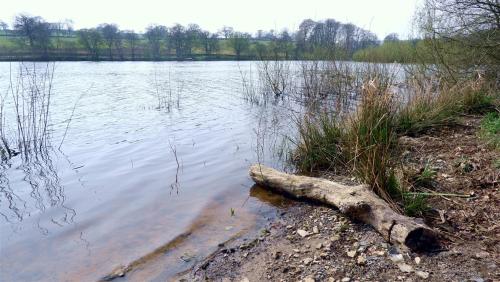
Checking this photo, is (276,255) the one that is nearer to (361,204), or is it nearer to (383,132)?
(361,204)

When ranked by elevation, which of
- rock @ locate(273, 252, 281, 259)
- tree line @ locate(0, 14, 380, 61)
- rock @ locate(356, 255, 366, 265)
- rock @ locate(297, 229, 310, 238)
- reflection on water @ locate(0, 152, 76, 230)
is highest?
tree line @ locate(0, 14, 380, 61)

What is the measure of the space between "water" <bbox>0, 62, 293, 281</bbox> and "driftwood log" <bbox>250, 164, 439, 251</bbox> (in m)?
0.30

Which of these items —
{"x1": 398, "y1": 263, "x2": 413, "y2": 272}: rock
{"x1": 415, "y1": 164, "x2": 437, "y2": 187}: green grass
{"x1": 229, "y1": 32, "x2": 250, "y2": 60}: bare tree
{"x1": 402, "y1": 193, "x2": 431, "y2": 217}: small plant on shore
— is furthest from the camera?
{"x1": 229, "y1": 32, "x2": 250, "y2": 60}: bare tree

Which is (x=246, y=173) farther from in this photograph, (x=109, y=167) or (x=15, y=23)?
(x=15, y=23)

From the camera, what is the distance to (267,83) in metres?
16.7

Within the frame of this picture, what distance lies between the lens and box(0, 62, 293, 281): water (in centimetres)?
383

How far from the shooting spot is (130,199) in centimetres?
551

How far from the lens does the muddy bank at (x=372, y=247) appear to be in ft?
9.27

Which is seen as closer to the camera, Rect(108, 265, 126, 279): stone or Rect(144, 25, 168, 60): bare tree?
Rect(108, 265, 126, 279): stone

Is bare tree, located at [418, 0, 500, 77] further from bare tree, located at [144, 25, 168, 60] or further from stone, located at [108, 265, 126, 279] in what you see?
bare tree, located at [144, 25, 168, 60]

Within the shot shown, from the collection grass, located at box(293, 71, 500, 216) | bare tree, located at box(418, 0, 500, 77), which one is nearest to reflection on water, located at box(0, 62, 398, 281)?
grass, located at box(293, 71, 500, 216)

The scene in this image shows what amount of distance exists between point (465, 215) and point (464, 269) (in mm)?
988

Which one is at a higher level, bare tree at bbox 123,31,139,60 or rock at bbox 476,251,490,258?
bare tree at bbox 123,31,139,60

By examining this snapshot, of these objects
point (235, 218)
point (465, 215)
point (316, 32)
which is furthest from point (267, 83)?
point (465, 215)
